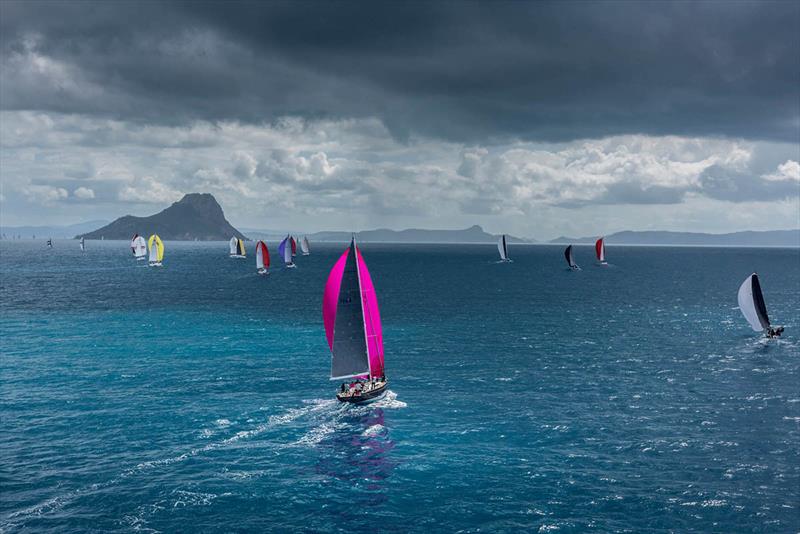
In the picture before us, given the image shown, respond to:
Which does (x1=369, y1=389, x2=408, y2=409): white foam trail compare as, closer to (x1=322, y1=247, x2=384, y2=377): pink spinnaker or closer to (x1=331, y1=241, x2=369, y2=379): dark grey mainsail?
(x1=322, y1=247, x2=384, y2=377): pink spinnaker

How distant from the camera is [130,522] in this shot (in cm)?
3347

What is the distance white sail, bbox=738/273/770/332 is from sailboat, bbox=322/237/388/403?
6495 cm

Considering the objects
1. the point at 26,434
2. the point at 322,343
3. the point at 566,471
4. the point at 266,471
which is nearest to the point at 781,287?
the point at 322,343

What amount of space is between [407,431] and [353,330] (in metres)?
11.6

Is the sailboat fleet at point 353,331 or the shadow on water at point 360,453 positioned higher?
the sailboat fleet at point 353,331

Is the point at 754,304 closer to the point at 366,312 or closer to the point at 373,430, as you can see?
the point at 366,312

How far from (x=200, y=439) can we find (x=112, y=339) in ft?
163

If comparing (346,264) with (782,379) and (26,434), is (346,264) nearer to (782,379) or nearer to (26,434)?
(26,434)

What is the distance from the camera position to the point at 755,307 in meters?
88.5

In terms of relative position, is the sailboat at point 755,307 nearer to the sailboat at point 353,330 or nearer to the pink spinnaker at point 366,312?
the pink spinnaker at point 366,312

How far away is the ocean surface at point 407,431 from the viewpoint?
3512cm

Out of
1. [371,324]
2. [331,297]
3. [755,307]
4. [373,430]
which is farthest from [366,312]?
[755,307]

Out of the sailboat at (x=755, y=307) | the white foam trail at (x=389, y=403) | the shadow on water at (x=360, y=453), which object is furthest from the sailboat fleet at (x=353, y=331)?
the sailboat at (x=755, y=307)

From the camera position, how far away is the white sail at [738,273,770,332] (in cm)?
8775
